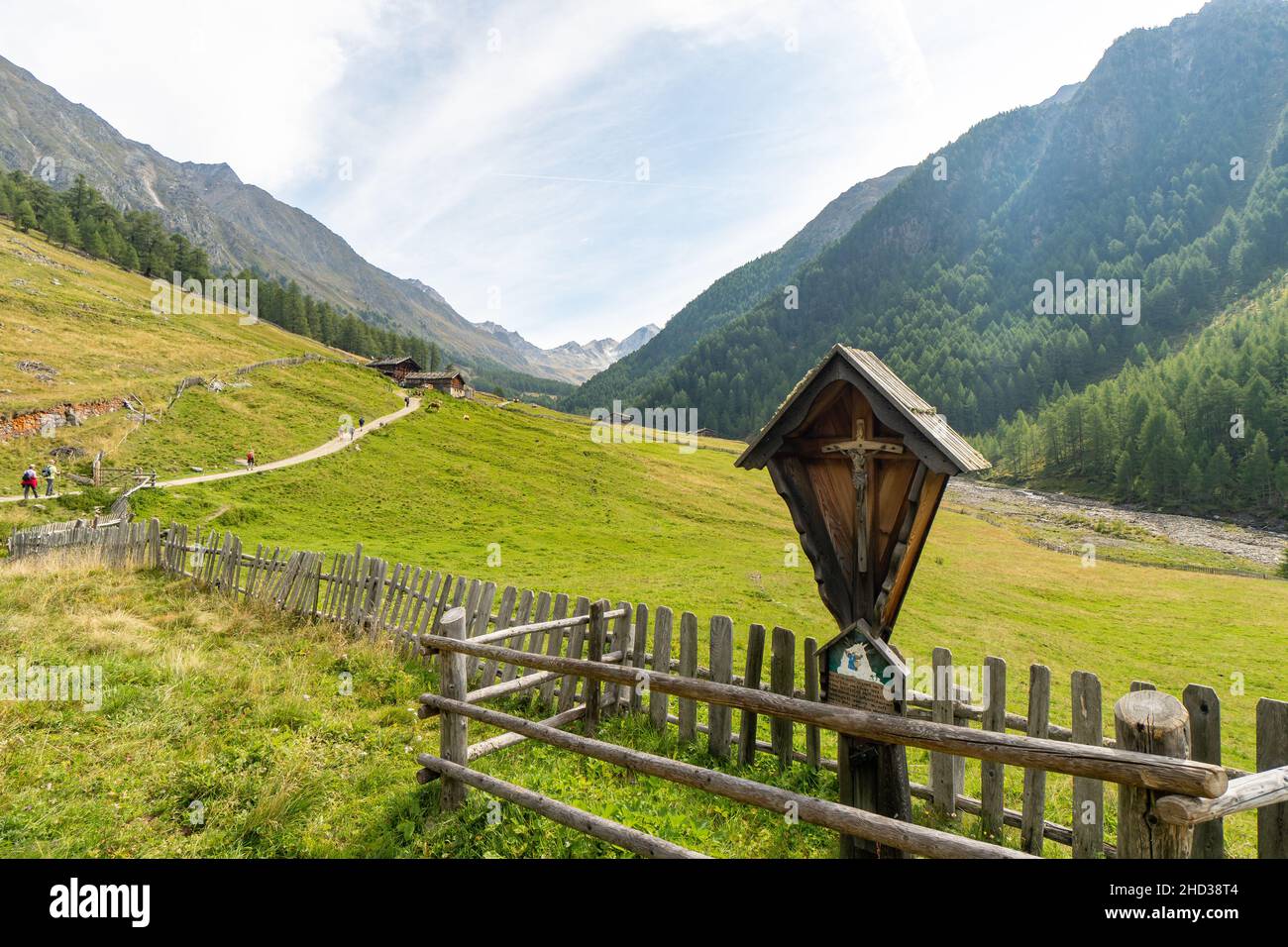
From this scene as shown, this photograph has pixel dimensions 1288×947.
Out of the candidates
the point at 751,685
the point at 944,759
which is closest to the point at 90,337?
the point at 751,685

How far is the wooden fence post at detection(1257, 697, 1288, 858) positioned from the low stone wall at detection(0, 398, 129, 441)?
147 feet

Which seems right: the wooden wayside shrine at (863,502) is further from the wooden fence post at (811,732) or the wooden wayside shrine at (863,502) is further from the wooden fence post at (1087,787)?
the wooden fence post at (1087,787)

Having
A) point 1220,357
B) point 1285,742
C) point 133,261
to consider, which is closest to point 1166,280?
point 1220,357

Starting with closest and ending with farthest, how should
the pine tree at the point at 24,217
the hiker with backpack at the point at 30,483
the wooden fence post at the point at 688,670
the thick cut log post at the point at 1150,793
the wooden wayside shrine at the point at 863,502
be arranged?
the thick cut log post at the point at 1150,793, the wooden wayside shrine at the point at 863,502, the wooden fence post at the point at 688,670, the hiker with backpack at the point at 30,483, the pine tree at the point at 24,217

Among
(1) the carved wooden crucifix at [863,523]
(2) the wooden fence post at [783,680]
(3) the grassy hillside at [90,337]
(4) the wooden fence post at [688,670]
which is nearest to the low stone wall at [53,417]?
(3) the grassy hillside at [90,337]

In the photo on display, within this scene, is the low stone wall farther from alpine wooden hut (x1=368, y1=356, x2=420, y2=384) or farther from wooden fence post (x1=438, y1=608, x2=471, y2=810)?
alpine wooden hut (x1=368, y1=356, x2=420, y2=384)

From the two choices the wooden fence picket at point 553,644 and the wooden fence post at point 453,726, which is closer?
the wooden fence post at point 453,726

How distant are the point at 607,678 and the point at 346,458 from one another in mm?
40494

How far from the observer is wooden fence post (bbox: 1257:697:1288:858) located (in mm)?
4047

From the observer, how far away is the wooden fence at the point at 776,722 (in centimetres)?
280

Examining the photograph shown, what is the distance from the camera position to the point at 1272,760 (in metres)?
4.28

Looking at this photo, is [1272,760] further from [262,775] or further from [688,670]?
[262,775]

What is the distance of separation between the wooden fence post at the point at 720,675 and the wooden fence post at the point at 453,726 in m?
3.15

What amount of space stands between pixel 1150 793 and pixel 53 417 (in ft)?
153
